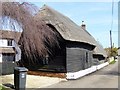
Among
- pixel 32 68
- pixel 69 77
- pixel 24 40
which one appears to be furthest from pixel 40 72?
pixel 24 40

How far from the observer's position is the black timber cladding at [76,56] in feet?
83.7

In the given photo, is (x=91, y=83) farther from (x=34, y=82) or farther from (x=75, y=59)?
(x=75, y=59)

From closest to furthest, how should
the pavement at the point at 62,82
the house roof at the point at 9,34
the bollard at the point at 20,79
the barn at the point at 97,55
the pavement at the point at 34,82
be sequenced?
1. the house roof at the point at 9,34
2. the bollard at the point at 20,79
3. the pavement at the point at 34,82
4. the pavement at the point at 62,82
5. the barn at the point at 97,55

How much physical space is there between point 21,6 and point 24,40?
2635mm

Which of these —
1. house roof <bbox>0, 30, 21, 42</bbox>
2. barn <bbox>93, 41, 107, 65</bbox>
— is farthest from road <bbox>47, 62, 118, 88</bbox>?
barn <bbox>93, 41, 107, 65</bbox>

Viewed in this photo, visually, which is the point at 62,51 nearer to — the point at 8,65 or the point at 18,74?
the point at 8,65

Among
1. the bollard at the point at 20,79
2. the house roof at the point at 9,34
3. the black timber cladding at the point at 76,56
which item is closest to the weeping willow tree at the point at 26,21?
the house roof at the point at 9,34

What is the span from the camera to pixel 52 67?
25734 millimetres

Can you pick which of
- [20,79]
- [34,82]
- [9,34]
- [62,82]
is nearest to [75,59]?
[62,82]

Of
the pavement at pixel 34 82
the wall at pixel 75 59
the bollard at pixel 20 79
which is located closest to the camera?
the bollard at pixel 20 79

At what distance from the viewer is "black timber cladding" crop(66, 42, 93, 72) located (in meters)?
25.5

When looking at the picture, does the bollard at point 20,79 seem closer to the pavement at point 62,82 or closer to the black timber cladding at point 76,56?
the pavement at point 62,82

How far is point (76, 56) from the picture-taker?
2759 cm

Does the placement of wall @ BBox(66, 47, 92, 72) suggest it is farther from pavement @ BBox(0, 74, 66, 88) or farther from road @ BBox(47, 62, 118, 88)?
pavement @ BBox(0, 74, 66, 88)
